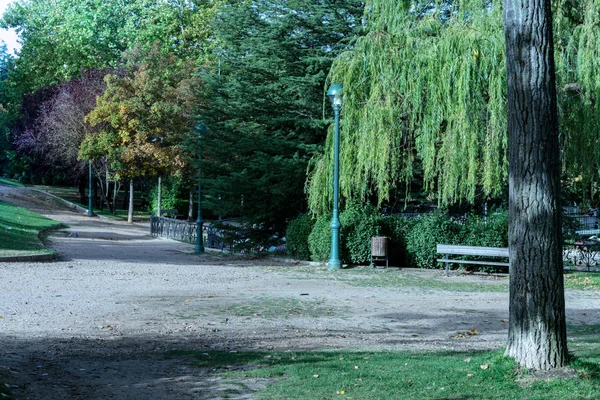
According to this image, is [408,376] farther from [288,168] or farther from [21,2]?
[21,2]

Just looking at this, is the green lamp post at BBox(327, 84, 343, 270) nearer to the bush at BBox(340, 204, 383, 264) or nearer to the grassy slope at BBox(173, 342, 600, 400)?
the bush at BBox(340, 204, 383, 264)

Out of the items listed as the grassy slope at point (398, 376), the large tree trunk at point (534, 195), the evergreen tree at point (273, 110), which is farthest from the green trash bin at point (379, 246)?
the large tree trunk at point (534, 195)

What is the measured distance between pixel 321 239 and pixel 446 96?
668 cm

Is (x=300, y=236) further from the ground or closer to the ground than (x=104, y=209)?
closer to the ground

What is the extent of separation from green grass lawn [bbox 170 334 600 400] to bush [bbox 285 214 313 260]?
15.2m

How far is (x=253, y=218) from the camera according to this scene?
2703 cm

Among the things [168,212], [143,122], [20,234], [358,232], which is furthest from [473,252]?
[168,212]

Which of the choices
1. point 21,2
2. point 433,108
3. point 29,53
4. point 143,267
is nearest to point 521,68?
point 433,108

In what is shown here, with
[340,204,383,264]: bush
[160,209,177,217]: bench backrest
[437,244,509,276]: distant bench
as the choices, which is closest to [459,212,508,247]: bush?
[437,244,509,276]: distant bench

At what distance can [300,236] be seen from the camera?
80.2ft

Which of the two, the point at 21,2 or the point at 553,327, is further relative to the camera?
the point at 21,2

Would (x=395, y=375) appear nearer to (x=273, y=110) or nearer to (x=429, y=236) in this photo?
(x=429, y=236)

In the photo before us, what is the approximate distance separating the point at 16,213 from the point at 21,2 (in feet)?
129

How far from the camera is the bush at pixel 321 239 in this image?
2283 cm
